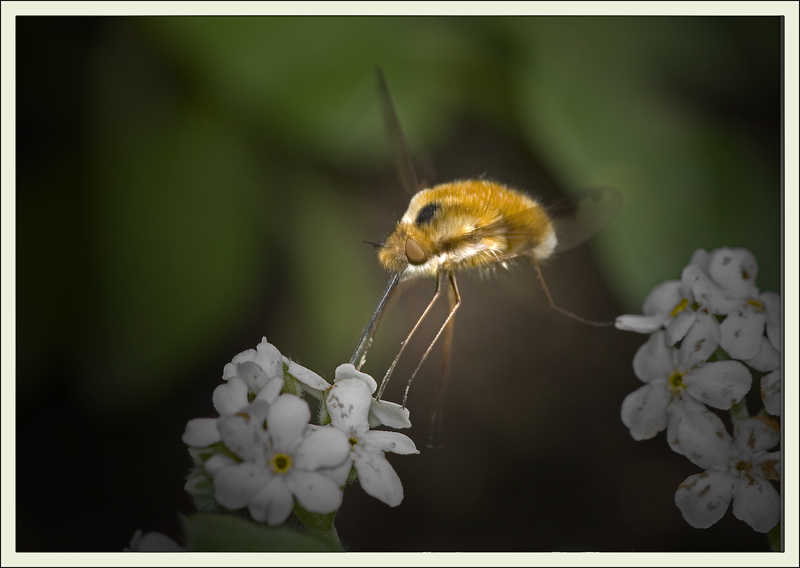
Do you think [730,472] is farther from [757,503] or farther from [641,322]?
[641,322]

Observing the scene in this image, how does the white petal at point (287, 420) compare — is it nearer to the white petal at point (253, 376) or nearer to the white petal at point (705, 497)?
the white petal at point (253, 376)

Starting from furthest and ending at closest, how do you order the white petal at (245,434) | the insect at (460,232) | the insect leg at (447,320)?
the insect leg at (447,320) → the insect at (460,232) → the white petal at (245,434)

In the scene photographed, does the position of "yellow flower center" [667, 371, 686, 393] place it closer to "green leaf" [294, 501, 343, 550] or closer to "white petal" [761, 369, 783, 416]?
"white petal" [761, 369, 783, 416]

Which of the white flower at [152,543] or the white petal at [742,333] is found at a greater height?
the white petal at [742,333]

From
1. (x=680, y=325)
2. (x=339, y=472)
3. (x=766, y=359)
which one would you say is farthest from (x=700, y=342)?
(x=339, y=472)

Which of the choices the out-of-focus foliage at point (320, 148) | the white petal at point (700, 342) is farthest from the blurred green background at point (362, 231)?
the white petal at point (700, 342)
